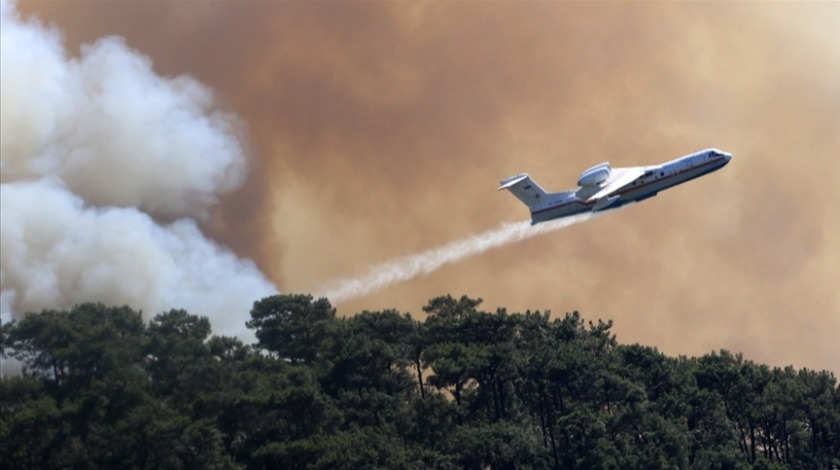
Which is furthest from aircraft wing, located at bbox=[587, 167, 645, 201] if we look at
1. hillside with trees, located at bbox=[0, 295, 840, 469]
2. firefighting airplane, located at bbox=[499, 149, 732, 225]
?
hillside with trees, located at bbox=[0, 295, 840, 469]

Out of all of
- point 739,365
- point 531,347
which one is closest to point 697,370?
point 739,365

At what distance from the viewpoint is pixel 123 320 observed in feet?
401

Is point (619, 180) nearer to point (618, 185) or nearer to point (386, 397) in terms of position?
point (618, 185)

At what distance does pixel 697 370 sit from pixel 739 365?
739 centimetres

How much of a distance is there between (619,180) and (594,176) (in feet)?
8.11

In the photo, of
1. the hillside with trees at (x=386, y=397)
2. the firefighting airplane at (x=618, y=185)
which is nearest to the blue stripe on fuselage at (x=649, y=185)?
the firefighting airplane at (x=618, y=185)

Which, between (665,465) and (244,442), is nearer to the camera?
(244,442)

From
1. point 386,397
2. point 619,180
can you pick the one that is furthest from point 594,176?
point 386,397

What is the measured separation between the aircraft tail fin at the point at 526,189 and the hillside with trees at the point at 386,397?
11.5 metres

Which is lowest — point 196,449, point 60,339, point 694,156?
point 196,449

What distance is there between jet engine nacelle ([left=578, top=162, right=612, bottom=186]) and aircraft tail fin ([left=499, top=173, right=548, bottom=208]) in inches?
192

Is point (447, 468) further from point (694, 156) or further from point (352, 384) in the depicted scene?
point (694, 156)

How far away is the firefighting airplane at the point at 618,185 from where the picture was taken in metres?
140

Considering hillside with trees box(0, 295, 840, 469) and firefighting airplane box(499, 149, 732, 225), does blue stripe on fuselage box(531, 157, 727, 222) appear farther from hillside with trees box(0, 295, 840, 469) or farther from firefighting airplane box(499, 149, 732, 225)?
hillside with trees box(0, 295, 840, 469)
